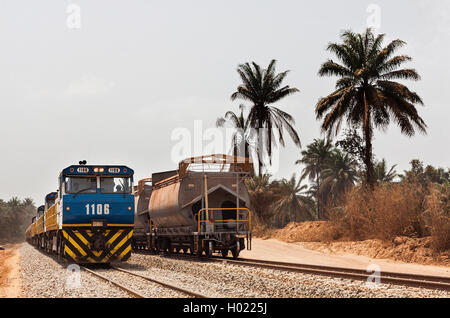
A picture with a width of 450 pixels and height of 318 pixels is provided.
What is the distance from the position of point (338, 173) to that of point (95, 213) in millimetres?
58634

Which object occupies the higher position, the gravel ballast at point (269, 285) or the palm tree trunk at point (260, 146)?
the palm tree trunk at point (260, 146)

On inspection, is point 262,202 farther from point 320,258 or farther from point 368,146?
point 320,258

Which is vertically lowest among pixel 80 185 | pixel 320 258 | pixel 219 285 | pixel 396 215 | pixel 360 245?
pixel 320 258

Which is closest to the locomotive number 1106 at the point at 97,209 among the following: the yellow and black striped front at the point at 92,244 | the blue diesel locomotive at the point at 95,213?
the blue diesel locomotive at the point at 95,213

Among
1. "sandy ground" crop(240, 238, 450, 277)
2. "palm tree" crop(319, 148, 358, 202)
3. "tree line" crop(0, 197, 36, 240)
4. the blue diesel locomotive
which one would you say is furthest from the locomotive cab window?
"tree line" crop(0, 197, 36, 240)

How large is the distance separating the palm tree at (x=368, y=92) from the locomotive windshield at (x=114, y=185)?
17.9 metres

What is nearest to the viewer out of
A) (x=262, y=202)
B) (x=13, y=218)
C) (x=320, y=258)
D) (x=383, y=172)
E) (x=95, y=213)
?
(x=95, y=213)

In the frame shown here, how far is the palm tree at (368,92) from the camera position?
33156 mm

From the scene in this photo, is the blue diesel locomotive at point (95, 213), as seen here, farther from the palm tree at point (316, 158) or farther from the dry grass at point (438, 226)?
the palm tree at point (316, 158)

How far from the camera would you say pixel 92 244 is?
1967cm

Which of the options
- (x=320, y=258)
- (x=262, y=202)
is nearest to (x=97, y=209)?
(x=320, y=258)

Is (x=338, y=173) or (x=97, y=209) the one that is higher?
(x=338, y=173)
